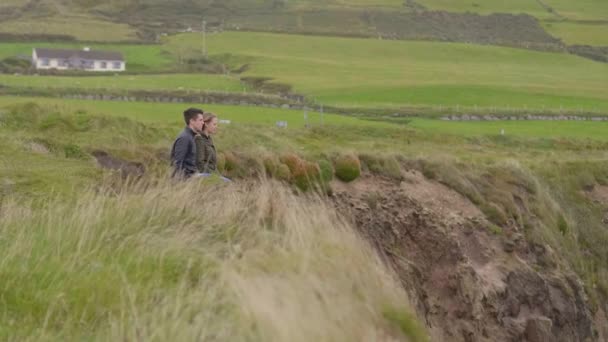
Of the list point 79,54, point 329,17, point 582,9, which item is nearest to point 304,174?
point 79,54

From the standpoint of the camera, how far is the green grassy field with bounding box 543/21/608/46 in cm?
13675

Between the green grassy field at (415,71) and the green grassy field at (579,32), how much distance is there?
17.5 meters

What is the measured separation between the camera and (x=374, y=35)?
14050cm

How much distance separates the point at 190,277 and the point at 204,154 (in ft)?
24.5

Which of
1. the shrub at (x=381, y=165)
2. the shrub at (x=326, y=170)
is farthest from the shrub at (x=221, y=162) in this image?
the shrub at (x=381, y=165)

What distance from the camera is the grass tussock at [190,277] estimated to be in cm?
636

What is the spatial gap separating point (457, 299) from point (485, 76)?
70.8 m

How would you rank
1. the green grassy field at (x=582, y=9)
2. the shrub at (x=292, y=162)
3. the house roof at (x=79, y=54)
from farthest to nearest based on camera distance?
the green grassy field at (x=582, y=9) → the house roof at (x=79, y=54) → the shrub at (x=292, y=162)

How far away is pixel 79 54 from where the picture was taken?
100875mm

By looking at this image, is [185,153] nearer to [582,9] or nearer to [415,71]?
[415,71]

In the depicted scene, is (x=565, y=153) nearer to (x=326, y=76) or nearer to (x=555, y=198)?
(x=555, y=198)

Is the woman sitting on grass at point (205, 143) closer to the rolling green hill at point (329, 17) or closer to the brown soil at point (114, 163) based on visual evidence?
the brown soil at point (114, 163)

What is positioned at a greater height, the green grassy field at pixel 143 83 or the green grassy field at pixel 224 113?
the green grassy field at pixel 224 113

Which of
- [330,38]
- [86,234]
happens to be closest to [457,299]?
[86,234]
